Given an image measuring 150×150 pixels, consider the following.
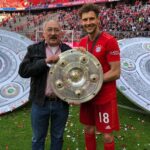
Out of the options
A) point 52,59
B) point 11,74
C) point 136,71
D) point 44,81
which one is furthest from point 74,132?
point 52,59

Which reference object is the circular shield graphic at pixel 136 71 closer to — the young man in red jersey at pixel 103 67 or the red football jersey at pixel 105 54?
the young man in red jersey at pixel 103 67

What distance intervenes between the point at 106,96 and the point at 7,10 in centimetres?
3467

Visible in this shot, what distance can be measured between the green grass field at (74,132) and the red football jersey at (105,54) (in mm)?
1501

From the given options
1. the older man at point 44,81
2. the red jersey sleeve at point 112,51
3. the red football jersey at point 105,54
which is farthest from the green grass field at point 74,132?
the red jersey sleeve at point 112,51

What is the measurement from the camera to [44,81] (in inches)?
144

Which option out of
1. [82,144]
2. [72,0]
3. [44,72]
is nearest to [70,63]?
[44,72]

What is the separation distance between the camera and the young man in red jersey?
3.65 m

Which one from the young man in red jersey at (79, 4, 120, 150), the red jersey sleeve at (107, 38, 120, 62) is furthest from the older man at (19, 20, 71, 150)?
the red jersey sleeve at (107, 38, 120, 62)

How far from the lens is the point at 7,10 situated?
37.0 metres

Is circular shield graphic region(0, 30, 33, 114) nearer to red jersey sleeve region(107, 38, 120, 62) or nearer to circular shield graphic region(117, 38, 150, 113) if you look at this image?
circular shield graphic region(117, 38, 150, 113)

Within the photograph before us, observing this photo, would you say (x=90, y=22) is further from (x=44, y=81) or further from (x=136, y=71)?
(x=136, y=71)

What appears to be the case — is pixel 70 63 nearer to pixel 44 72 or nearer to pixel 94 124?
pixel 44 72

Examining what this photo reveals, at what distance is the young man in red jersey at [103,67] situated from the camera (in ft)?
12.0

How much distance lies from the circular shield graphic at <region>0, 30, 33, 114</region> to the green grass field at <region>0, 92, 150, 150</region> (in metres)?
0.23
